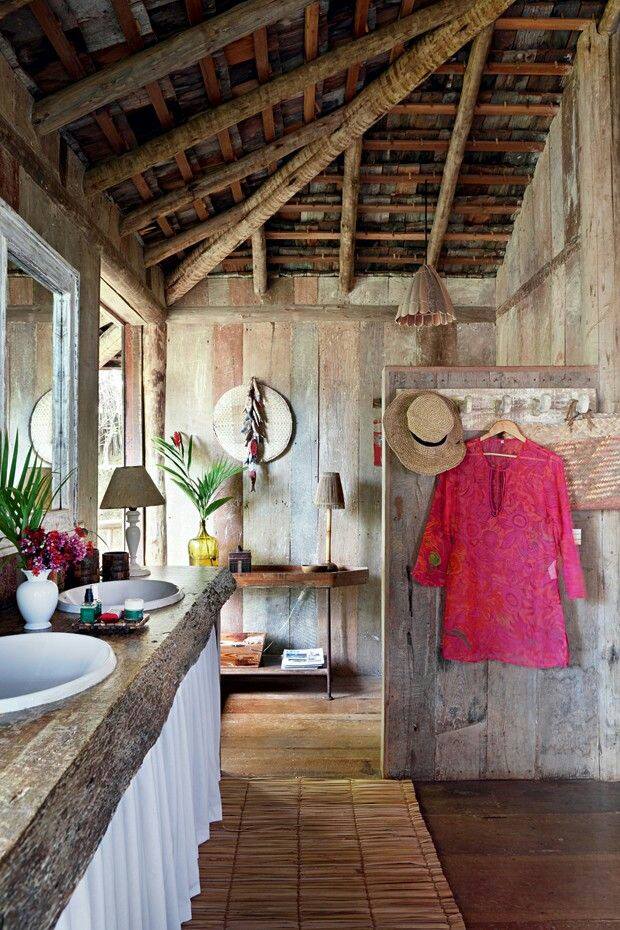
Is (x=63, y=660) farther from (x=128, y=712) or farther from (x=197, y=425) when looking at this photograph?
(x=197, y=425)

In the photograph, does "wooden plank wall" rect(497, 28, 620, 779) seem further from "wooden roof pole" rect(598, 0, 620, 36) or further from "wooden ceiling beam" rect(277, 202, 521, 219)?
"wooden ceiling beam" rect(277, 202, 521, 219)

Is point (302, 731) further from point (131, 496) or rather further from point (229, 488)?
point (229, 488)

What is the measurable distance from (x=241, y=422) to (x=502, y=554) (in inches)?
87.8

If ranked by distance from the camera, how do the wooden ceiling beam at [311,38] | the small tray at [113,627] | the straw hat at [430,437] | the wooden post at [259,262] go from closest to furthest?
1. the small tray at [113,627]
2. the wooden ceiling beam at [311,38]
3. the straw hat at [430,437]
4. the wooden post at [259,262]

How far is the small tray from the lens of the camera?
1.63 m

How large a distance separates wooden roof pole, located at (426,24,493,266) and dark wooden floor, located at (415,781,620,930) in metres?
3.10

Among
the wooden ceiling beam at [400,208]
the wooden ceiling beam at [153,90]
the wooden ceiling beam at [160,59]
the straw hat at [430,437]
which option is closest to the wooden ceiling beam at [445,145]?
the wooden ceiling beam at [400,208]

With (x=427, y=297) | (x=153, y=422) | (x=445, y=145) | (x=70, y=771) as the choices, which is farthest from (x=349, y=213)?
(x=70, y=771)

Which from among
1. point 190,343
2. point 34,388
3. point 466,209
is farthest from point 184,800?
point 466,209

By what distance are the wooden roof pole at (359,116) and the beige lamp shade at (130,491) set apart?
1.64 metres

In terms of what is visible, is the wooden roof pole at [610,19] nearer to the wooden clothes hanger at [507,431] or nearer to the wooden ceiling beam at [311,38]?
the wooden ceiling beam at [311,38]

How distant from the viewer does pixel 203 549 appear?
406cm

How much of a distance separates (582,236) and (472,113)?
36.8 inches

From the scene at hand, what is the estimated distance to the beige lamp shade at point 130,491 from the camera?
2.94m
